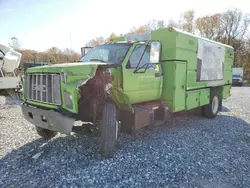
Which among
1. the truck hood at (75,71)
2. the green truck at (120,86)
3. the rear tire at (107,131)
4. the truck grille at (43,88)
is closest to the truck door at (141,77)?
the green truck at (120,86)

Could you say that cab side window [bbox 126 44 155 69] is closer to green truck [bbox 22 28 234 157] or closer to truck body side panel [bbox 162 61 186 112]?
green truck [bbox 22 28 234 157]

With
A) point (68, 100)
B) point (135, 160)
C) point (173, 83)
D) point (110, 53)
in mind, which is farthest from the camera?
point (173, 83)

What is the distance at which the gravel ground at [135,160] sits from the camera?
3.23m

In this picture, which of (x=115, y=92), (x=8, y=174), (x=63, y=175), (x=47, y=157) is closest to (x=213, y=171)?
(x=115, y=92)

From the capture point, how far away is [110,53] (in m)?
4.91

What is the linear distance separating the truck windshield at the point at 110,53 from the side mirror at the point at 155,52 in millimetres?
627

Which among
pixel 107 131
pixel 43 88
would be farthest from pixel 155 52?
pixel 43 88

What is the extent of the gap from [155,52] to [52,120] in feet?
9.64

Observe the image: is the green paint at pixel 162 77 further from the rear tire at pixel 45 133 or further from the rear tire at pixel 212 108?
the rear tire at pixel 45 133

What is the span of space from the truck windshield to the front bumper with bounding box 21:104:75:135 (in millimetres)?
1719

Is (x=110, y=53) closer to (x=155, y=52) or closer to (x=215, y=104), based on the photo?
(x=155, y=52)

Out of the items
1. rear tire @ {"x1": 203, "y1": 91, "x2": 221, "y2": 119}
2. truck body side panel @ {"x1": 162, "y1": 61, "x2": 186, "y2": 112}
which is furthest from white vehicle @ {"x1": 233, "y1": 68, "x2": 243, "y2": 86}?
truck body side panel @ {"x1": 162, "y1": 61, "x2": 186, "y2": 112}

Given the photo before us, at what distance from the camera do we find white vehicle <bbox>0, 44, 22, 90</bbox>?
987 cm

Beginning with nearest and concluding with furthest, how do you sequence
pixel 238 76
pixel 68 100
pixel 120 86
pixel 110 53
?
pixel 68 100
pixel 120 86
pixel 110 53
pixel 238 76
